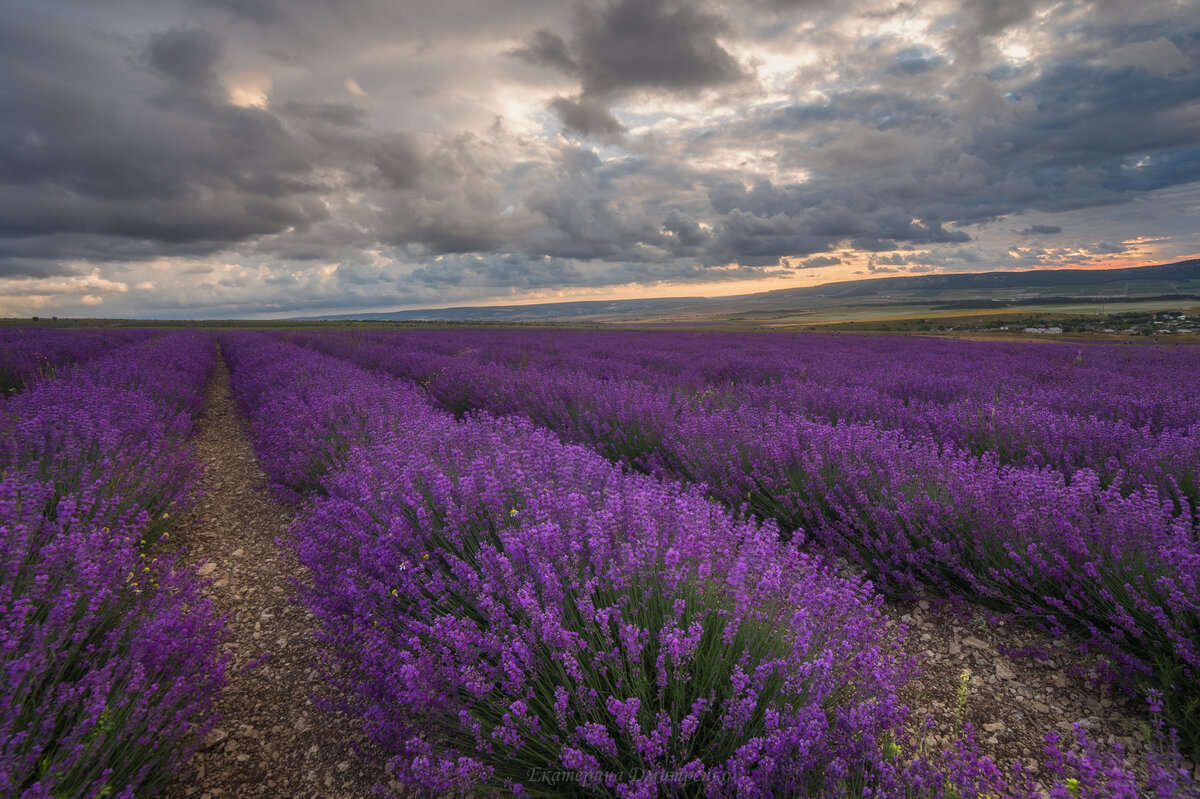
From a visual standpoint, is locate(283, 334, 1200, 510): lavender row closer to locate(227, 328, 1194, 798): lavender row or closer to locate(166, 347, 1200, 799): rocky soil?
locate(166, 347, 1200, 799): rocky soil

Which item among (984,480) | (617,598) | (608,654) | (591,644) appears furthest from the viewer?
(984,480)

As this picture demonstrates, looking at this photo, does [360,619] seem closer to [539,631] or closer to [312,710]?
[312,710]

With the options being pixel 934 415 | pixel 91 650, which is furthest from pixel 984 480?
pixel 91 650

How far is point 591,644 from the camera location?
5.76 ft

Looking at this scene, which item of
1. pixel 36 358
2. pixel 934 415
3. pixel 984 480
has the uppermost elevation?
pixel 36 358

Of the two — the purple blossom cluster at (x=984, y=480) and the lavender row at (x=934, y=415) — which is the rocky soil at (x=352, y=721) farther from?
the lavender row at (x=934, y=415)

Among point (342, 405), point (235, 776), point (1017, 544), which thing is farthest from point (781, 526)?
point (342, 405)

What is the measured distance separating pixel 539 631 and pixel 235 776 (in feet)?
4.60

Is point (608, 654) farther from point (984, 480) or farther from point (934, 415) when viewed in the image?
point (934, 415)

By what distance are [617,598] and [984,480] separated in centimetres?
238

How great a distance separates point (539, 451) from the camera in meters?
3.39

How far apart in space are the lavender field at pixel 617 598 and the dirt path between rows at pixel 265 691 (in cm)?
12

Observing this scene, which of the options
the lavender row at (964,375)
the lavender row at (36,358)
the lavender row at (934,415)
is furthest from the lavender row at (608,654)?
the lavender row at (36,358)

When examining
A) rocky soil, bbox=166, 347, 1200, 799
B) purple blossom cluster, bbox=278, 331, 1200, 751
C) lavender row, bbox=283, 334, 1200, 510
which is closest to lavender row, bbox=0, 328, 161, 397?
lavender row, bbox=283, 334, 1200, 510
